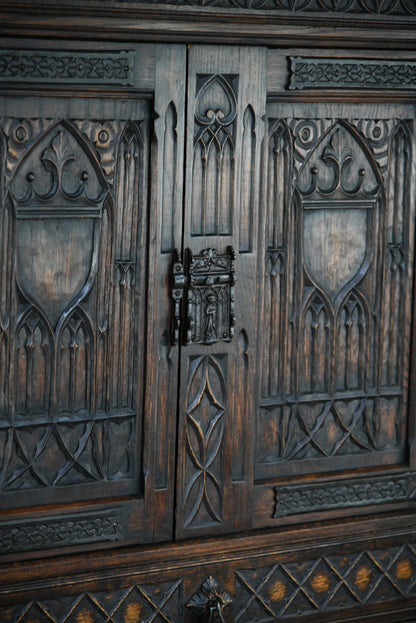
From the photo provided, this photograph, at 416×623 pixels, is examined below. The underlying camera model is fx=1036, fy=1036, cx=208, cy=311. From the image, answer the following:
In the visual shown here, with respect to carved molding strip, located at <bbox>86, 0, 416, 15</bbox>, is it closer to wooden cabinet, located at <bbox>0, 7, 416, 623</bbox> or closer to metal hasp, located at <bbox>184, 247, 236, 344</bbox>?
wooden cabinet, located at <bbox>0, 7, 416, 623</bbox>

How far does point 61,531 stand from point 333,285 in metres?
0.74

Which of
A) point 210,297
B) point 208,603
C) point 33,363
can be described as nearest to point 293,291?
point 210,297

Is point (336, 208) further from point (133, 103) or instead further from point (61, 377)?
point (61, 377)

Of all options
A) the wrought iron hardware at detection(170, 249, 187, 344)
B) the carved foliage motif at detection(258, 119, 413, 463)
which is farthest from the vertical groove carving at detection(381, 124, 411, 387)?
the wrought iron hardware at detection(170, 249, 187, 344)

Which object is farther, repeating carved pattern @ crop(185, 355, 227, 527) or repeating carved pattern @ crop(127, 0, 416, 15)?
repeating carved pattern @ crop(185, 355, 227, 527)

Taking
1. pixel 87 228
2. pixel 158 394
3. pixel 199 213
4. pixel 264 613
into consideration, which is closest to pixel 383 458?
pixel 264 613

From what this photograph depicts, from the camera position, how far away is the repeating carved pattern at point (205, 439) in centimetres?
206

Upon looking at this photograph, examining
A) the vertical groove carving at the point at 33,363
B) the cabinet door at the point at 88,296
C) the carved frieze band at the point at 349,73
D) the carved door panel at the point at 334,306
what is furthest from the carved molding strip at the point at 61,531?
the carved frieze band at the point at 349,73

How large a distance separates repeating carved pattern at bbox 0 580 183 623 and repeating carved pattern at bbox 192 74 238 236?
0.72 m

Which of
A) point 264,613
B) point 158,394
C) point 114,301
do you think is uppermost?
point 114,301

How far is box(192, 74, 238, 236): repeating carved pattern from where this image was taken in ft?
6.44

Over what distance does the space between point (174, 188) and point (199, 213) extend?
2.8 inches

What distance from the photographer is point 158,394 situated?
6.64 feet

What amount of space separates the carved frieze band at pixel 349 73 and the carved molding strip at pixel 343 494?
827mm
